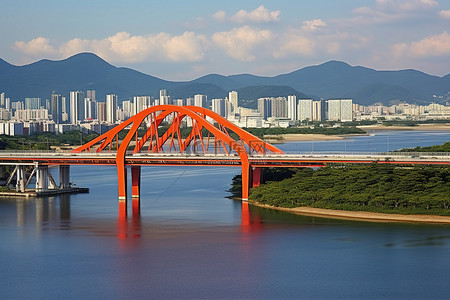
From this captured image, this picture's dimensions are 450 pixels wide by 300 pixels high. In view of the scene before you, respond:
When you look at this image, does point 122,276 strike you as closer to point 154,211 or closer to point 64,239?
point 64,239

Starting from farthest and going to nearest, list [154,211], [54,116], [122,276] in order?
1. [54,116]
2. [154,211]
3. [122,276]

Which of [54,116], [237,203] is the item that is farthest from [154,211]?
[54,116]

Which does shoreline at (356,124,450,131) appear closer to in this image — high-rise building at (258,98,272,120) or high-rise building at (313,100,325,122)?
high-rise building at (313,100,325,122)

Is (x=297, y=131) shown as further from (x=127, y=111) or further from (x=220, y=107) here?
(x=127, y=111)

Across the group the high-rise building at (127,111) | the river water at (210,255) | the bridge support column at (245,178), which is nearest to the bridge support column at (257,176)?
Result: the bridge support column at (245,178)

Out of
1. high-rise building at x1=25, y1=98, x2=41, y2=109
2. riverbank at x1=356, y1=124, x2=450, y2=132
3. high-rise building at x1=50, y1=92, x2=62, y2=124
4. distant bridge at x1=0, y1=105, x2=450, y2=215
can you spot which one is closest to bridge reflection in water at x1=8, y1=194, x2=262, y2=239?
distant bridge at x1=0, y1=105, x2=450, y2=215

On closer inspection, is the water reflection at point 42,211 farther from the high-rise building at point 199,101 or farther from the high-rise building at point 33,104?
the high-rise building at point 33,104
